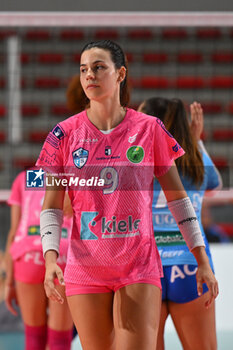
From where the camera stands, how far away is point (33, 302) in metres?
2.71

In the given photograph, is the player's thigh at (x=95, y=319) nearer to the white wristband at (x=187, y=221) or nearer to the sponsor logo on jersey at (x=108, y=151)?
the white wristband at (x=187, y=221)

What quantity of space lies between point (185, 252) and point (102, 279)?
0.59m

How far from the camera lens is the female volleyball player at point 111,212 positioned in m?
1.71

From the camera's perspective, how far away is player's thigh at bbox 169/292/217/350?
85.7 inches

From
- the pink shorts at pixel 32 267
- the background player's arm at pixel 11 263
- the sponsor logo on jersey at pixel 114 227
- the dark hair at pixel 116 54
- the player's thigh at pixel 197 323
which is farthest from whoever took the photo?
the background player's arm at pixel 11 263

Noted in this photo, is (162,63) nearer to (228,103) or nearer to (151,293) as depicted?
(228,103)

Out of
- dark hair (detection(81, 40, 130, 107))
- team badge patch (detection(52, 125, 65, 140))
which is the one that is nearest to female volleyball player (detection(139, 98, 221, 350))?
dark hair (detection(81, 40, 130, 107))

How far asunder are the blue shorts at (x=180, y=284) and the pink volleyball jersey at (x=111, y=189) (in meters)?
0.43

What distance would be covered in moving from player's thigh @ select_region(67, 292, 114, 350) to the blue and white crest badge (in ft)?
1.41

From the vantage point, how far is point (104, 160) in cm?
182

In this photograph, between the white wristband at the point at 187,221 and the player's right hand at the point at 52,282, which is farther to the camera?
the white wristband at the point at 187,221

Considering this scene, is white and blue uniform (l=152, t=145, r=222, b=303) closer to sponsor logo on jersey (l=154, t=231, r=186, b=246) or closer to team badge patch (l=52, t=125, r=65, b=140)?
sponsor logo on jersey (l=154, t=231, r=186, b=246)

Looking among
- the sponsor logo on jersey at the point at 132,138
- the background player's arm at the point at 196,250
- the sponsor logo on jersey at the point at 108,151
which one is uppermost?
the sponsor logo on jersey at the point at 132,138

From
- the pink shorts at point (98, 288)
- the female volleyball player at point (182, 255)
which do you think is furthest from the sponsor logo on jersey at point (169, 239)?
the pink shorts at point (98, 288)
